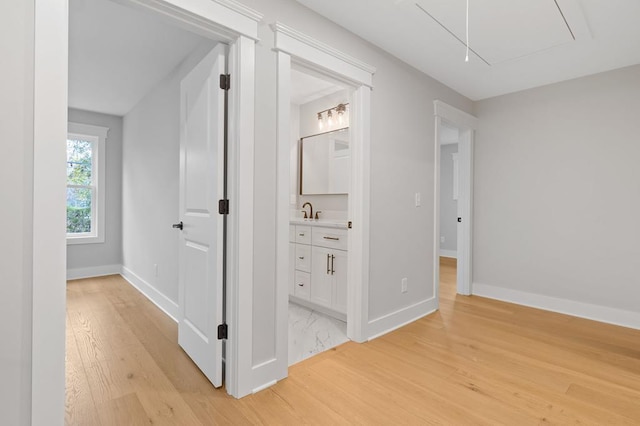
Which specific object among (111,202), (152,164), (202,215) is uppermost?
(152,164)

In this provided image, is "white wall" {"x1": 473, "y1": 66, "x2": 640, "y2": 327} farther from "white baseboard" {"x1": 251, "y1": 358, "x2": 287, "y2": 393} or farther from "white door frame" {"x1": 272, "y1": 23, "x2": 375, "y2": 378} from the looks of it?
"white baseboard" {"x1": 251, "y1": 358, "x2": 287, "y2": 393}

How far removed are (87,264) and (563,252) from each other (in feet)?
20.2

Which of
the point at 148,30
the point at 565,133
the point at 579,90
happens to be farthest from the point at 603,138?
the point at 148,30

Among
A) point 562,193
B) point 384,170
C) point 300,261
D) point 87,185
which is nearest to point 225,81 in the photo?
point 384,170

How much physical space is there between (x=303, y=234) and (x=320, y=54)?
1.71 m

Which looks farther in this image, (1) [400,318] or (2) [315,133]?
(2) [315,133]

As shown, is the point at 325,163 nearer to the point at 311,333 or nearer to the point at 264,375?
the point at 311,333

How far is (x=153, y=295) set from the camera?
3.47 m

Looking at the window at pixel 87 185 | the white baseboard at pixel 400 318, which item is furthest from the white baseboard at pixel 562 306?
the window at pixel 87 185

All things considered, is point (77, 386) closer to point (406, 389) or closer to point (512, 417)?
point (406, 389)

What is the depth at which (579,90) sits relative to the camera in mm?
3174

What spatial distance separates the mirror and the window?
3133 mm

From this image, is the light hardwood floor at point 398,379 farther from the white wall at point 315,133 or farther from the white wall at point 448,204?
the white wall at point 448,204

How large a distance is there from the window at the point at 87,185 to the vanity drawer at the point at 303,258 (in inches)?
134
